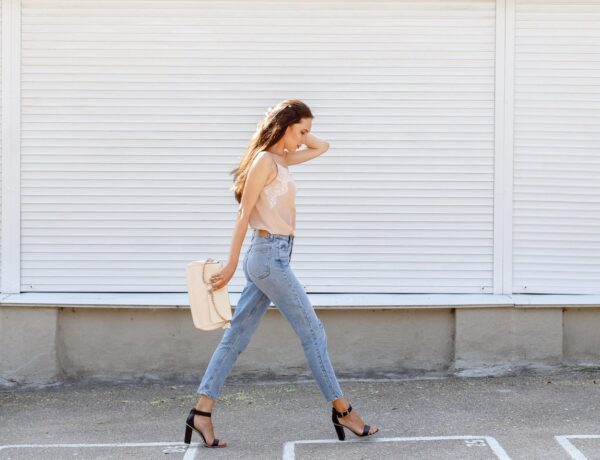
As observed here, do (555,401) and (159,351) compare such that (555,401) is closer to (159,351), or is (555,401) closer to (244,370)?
(244,370)

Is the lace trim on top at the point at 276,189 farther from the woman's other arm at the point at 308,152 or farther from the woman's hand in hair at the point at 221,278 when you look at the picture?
the woman's hand in hair at the point at 221,278

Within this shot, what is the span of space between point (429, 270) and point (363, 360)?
2.83 feet

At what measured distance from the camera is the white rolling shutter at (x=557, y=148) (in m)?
7.71

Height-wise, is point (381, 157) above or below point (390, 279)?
above

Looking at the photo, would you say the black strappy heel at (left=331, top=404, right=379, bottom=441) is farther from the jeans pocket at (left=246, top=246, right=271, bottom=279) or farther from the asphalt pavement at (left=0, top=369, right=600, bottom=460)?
the jeans pocket at (left=246, top=246, right=271, bottom=279)

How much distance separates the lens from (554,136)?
305 inches

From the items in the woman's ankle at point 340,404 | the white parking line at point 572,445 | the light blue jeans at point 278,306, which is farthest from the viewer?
the woman's ankle at point 340,404

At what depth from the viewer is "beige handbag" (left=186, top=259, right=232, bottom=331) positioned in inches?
224

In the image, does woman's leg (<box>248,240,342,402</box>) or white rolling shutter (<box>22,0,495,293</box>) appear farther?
white rolling shutter (<box>22,0,495,293</box>)

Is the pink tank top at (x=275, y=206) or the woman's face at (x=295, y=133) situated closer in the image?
the pink tank top at (x=275, y=206)

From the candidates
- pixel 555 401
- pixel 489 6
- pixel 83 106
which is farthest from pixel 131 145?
pixel 555 401

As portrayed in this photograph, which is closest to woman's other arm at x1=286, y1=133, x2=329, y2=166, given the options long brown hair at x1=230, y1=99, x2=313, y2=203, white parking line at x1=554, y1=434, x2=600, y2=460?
long brown hair at x1=230, y1=99, x2=313, y2=203

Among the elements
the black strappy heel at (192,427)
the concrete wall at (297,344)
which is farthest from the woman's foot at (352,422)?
the concrete wall at (297,344)

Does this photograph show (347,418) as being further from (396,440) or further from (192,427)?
(192,427)
